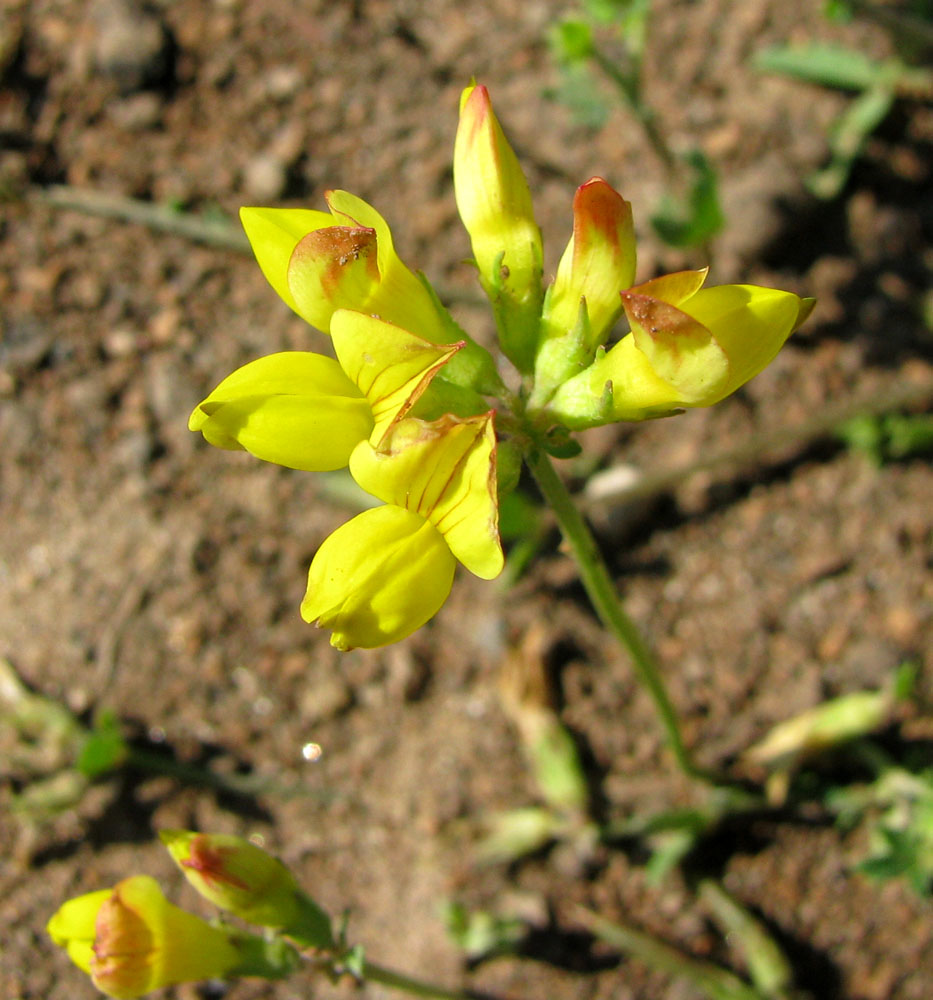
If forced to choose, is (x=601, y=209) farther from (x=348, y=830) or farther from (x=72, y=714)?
(x=72, y=714)

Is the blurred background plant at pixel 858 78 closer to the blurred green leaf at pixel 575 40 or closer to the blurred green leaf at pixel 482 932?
the blurred green leaf at pixel 575 40

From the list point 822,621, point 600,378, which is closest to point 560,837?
point 822,621

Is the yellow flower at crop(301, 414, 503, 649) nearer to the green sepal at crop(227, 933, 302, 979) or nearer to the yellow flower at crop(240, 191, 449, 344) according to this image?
the yellow flower at crop(240, 191, 449, 344)

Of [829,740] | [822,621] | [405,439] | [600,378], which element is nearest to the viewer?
[405,439]

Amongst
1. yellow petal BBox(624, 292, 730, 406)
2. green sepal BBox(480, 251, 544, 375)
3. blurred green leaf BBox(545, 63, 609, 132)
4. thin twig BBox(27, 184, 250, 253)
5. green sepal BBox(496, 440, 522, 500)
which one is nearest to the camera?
yellow petal BBox(624, 292, 730, 406)

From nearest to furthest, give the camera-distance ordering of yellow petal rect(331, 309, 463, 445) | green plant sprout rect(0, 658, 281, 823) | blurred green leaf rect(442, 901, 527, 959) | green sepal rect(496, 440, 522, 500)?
yellow petal rect(331, 309, 463, 445) → green sepal rect(496, 440, 522, 500) → blurred green leaf rect(442, 901, 527, 959) → green plant sprout rect(0, 658, 281, 823)

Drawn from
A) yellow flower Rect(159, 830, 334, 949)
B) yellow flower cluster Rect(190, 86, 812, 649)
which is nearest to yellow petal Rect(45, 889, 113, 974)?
yellow flower Rect(159, 830, 334, 949)

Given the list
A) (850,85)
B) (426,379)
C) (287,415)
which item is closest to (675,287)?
(426,379)
